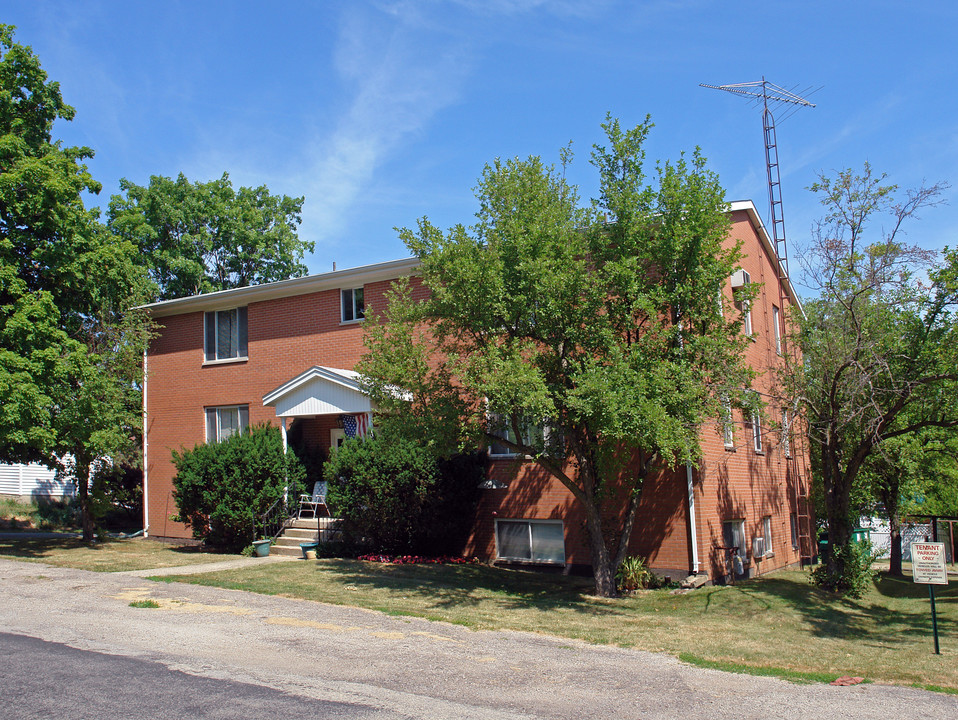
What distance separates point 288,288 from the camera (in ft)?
65.6

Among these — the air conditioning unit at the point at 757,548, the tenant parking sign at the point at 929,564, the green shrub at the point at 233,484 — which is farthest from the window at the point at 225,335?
the tenant parking sign at the point at 929,564

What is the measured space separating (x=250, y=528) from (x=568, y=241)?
9665 mm

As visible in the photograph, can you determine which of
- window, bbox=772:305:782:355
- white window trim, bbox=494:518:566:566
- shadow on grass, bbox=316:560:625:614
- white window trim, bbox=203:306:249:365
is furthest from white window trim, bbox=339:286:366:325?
window, bbox=772:305:782:355

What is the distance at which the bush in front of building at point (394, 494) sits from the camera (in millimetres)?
15312

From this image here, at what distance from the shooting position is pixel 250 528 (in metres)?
17.2

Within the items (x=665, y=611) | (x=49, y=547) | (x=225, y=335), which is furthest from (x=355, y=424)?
(x=665, y=611)

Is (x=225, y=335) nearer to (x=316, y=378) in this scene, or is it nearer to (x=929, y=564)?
(x=316, y=378)

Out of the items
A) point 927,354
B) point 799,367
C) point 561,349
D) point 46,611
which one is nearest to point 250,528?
point 46,611

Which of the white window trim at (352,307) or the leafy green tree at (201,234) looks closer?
the white window trim at (352,307)

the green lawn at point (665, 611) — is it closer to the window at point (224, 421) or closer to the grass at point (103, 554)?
the grass at point (103, 554)

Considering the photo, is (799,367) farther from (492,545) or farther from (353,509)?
(353,509)

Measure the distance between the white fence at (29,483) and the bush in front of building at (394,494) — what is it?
1769 cm

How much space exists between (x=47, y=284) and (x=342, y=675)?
1252 cm

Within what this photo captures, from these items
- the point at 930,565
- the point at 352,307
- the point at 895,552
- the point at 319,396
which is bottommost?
the point at 895,552
